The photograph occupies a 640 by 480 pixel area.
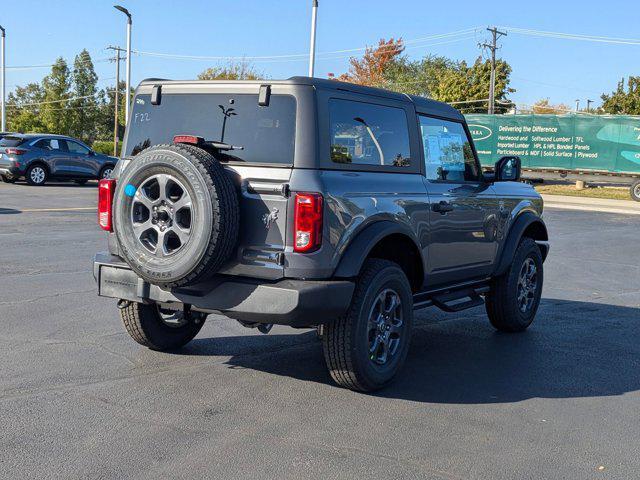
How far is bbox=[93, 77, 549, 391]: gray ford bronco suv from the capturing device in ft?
14.9

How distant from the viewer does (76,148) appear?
80.6ft

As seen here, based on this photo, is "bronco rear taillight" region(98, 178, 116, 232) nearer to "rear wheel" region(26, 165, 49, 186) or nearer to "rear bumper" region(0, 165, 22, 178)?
"rear bumper" region(0, 165, 22, 178)

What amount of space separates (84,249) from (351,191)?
7.32 m

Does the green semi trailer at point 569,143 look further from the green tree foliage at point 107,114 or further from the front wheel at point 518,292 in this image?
the green tree foliage at point 107,114

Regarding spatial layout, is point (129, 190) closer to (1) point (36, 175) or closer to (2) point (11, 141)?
(1) point (36, 175)

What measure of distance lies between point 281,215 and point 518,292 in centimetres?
330

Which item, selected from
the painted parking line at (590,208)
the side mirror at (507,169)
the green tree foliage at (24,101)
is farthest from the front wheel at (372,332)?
the green tree foliage at (24,101)

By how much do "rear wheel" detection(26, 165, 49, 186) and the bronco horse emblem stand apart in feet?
66.6

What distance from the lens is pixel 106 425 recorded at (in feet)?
14.2

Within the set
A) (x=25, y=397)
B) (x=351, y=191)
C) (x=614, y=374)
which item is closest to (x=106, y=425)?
(x=25, y=397)

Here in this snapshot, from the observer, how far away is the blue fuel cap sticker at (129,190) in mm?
4734

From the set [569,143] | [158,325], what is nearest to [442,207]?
[158,325]

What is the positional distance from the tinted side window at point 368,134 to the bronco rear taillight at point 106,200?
156 centimetres

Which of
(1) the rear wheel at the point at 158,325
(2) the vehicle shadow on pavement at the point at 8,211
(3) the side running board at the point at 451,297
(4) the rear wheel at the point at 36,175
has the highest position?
(4) the rear wheel at the point at 36,175
